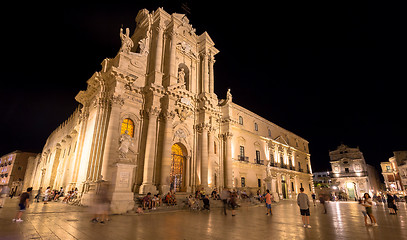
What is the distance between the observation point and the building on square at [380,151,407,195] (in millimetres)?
45875

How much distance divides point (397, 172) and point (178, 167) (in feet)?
192

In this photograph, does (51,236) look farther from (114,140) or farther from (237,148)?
(237,148)

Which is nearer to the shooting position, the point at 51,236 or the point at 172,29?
the point at 51,236

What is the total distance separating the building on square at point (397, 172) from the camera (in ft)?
151

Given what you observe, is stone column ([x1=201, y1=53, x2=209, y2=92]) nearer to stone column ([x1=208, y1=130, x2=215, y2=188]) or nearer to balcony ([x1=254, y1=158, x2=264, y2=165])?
stone column ([x1=208, y1=130, x2=215, y2=188])

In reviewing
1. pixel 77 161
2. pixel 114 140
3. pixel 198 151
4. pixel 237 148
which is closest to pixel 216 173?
pixel 198 151

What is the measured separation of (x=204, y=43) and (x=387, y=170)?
61944 mm

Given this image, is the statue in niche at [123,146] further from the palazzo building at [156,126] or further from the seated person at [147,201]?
the seated person at [147,201]

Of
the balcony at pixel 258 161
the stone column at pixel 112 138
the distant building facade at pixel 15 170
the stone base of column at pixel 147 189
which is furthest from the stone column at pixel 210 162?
the distant building facade at pixel 15 170

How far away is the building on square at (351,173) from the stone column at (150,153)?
55104 mm

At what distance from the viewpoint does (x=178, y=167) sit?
67.6ft

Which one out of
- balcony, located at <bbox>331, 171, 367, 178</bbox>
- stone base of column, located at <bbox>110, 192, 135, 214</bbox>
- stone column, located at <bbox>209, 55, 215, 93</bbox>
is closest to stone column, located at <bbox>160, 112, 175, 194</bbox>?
stone base of column, located at <bbox>110, 192, 135, 214</bbox>

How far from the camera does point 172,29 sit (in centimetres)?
2177

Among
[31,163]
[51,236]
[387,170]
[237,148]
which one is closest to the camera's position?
[51,236]
